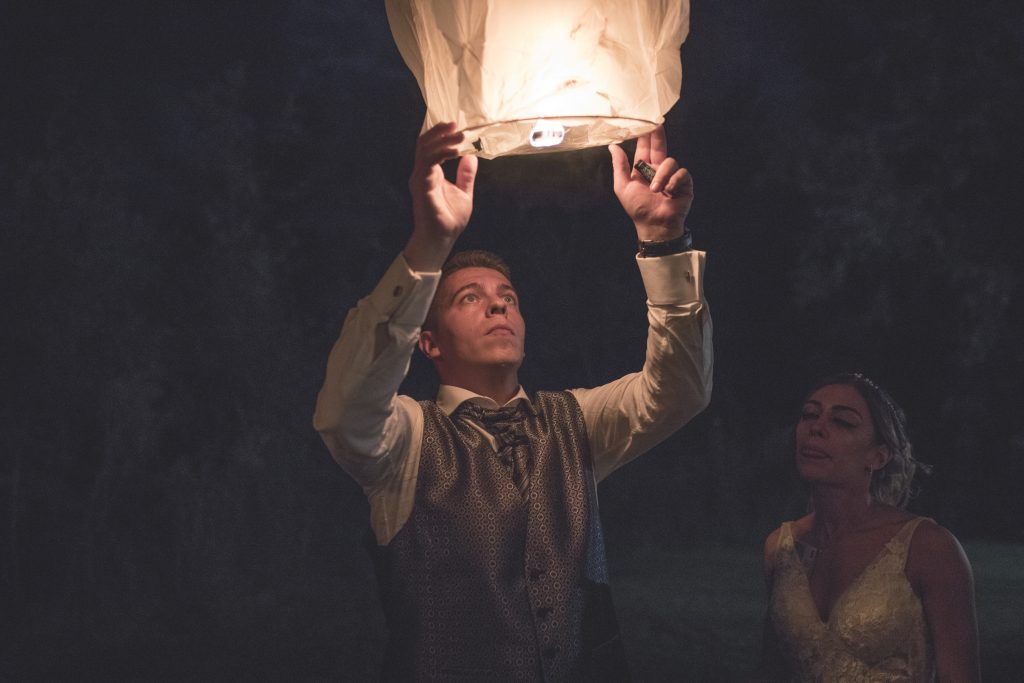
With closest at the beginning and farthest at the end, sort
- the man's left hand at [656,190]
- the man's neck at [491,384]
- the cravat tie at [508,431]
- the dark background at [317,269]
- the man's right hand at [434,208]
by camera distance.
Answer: the man's right hand at [434,208]
the man's left hand at [656,190]
the cravat tie at [508,431]
the man's neck at [491,384]
the dark background at [317,269]

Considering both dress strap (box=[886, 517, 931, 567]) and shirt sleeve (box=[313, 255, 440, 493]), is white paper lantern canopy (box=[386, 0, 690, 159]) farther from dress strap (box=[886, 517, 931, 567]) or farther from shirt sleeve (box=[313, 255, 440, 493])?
dress strap (box=[886, 517, 931, 567])

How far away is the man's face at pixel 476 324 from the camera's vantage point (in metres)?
2.09

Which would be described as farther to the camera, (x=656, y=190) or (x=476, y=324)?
(x=476, y=324)

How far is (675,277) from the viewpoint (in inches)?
74.7

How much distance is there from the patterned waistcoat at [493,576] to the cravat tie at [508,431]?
0.02 metres

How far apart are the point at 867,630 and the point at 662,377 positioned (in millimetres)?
741

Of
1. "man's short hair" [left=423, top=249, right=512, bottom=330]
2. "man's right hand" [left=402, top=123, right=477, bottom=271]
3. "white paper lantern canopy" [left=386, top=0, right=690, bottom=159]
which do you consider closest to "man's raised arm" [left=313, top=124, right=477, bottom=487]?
"man's right hand" [left=402, top=123, right=477, bottom=271]

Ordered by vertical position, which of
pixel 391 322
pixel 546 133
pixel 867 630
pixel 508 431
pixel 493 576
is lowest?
pixel 867 630

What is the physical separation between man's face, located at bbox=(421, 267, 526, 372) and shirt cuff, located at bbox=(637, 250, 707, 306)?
334 mm

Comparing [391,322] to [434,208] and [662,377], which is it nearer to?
[434,208]

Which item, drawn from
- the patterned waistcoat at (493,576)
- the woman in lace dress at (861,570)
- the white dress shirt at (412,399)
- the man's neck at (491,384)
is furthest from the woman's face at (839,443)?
the man's neck at (491,384)

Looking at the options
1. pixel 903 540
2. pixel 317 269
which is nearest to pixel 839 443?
pixel 903 540

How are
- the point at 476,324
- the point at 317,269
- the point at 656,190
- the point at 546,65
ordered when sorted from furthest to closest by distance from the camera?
the point at 317,269, the point at 476,324, the point at 656,190, the point at 546,65

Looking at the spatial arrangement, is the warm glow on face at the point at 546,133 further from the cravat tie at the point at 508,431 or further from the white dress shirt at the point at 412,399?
the cravat tie at the point at 508,431
